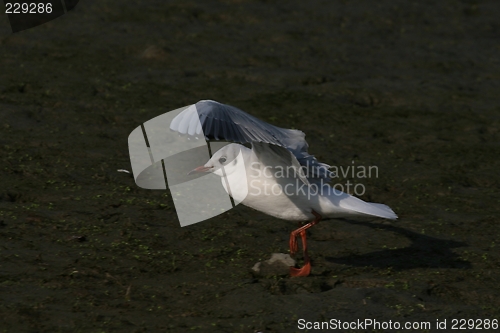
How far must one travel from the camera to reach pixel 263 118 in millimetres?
9695

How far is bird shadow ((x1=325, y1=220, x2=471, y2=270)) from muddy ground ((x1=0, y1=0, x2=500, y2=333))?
2cm

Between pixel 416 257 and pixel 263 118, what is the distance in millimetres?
3613

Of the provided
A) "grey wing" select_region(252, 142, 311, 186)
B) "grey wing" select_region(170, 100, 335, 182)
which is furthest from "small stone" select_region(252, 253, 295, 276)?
"grey wing" select_region(170, 100, 335, 182)

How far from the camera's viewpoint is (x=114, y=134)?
880 cm

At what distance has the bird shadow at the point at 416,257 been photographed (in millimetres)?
6445

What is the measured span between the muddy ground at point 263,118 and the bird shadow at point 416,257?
21 mm

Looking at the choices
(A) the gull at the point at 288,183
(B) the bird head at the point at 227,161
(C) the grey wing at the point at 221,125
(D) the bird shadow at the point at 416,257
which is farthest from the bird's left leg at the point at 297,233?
(C) the grey wing at the point at 221,125

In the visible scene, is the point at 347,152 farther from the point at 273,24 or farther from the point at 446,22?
the point at 446,22

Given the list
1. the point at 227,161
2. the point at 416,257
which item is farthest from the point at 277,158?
the point at 416,257

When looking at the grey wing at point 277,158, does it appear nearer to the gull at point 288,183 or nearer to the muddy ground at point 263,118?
the gull at point 288,183

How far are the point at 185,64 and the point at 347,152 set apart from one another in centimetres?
327
